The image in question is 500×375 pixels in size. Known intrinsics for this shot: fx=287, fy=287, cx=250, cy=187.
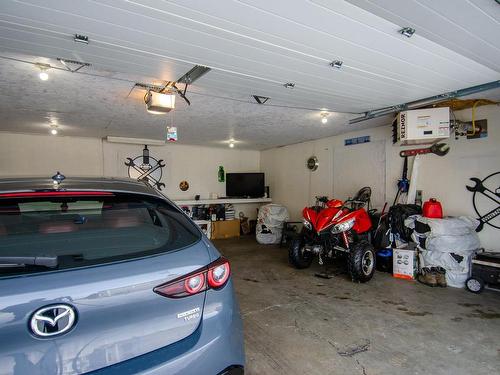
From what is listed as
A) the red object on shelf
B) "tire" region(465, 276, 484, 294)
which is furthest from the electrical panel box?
"tire" region(465, 276, 484, 294)

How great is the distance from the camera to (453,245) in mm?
3734

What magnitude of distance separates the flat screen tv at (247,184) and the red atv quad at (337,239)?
11.0 ft

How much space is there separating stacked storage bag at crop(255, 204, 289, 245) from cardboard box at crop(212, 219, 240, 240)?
1.11 m

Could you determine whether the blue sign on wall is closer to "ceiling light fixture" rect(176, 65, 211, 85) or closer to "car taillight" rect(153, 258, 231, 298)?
"ceiling light fixture" rect(176, 65, 211, 85)

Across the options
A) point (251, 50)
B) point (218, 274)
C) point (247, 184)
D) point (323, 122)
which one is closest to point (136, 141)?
point (247, 184)

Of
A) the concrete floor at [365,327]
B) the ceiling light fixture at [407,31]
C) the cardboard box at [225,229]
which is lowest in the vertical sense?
the concrete floor at [365,327]

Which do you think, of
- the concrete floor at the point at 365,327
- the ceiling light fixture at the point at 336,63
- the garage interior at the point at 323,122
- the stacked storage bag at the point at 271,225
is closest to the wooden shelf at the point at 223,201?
the stacked storage bag at the point at 271,225

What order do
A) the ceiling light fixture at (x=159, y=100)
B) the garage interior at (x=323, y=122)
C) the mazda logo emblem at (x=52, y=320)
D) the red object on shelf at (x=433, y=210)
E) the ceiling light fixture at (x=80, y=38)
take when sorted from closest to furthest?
the mazda logo emblem at (x=52, y=320)
the garage interior at (x=323, y=122)
the ceiling light fixture at (x=80, y=38)
the ceiling light fixture at (x=159, y=100)
the red object on shelf at (x=433, y=210)

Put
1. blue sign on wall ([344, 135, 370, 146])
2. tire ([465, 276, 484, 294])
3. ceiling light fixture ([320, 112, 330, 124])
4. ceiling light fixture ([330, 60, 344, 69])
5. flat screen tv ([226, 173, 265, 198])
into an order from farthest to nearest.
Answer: flat screen tv ([226, 173, 265, 198]) → blue sign on wall ([344, 135, 370, 146]) → ceiling light fixture ([320, 112, 330, 124]) → tire ([465, 276, 484, 294]) → ceiling light fixture ([330, 60, 344, 69])

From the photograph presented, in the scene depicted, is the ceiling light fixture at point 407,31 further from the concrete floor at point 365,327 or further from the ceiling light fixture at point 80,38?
the concrete floor at point 365,327

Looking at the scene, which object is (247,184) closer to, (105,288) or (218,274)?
(218,274)

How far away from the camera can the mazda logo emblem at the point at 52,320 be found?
807 mm

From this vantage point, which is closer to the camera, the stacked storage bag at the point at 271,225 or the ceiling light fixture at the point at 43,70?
the ceiling light fixture at the point at 43,70

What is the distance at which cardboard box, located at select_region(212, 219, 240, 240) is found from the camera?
7480 mm
